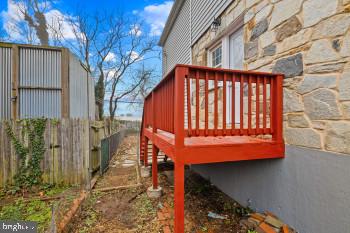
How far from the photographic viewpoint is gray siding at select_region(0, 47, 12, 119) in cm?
529

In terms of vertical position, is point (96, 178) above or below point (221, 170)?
below

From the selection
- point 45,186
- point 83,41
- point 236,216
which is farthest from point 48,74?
point 83,41

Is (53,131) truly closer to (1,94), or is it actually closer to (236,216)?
(1,94)

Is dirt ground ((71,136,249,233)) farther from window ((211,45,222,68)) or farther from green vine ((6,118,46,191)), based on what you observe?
window ((211,45,222,68))

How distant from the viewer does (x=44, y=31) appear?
1386cm

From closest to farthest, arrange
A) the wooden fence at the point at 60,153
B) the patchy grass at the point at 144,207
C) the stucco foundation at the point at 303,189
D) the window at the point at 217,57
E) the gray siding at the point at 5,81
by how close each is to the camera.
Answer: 1. the stucco foundation at the point at 303,189
2. the patchy grass at the point at 144,207
3. the wooden fence at the point at 60,153
4. the window at the point at 217,57
5. the gray siding at the point at 5,81

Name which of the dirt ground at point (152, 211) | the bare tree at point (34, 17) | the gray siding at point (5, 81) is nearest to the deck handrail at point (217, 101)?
the dirt ground at point (152, 211)

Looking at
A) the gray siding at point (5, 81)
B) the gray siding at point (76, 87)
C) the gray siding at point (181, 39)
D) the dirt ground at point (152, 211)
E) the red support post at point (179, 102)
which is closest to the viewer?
the red support post at point (179, 102)

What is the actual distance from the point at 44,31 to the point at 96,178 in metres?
13.4

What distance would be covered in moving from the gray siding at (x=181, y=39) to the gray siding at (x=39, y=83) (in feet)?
12.8

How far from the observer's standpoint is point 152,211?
3.41m

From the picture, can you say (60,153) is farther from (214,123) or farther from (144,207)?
(214,123)

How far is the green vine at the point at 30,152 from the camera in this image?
4398 mm

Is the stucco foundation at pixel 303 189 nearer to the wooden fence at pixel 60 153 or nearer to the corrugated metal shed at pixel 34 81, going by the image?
the wooden fence at pixel 60 153
